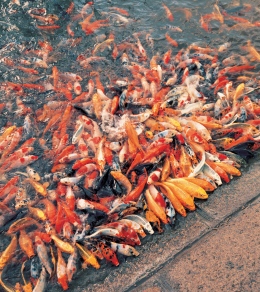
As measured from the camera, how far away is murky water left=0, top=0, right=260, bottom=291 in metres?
8.41

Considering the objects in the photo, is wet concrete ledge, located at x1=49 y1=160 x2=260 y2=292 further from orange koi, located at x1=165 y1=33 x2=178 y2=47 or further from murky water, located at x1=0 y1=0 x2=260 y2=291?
orange koi, located at x1=165 y1=33 x2=178 y2=47

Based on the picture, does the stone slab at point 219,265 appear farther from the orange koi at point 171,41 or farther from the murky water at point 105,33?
the orange koi at point 171,41

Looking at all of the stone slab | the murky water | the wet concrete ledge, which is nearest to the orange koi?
the murky water

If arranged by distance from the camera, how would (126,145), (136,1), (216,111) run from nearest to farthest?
(126,145)
(216,111)
(136,1)

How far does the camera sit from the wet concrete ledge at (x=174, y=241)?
441 centimetres

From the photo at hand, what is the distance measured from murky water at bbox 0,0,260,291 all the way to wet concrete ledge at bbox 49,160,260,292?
4154mm

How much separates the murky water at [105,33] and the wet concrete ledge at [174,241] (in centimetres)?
415

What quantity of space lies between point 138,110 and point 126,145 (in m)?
1.07

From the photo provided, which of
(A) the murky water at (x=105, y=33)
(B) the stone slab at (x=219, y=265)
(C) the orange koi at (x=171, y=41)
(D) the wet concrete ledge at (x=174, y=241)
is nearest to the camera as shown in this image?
(B) the stone slab at (x=219, y=265)

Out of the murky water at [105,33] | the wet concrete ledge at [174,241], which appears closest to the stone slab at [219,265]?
the wet concrete ledge at [174,241]

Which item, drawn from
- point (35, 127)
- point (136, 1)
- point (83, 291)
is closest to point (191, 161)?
point (83, 291)

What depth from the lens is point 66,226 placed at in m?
5.01

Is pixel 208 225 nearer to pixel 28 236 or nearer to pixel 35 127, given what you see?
pixel 28 236

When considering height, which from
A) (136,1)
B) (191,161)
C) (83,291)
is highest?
(136,1)
